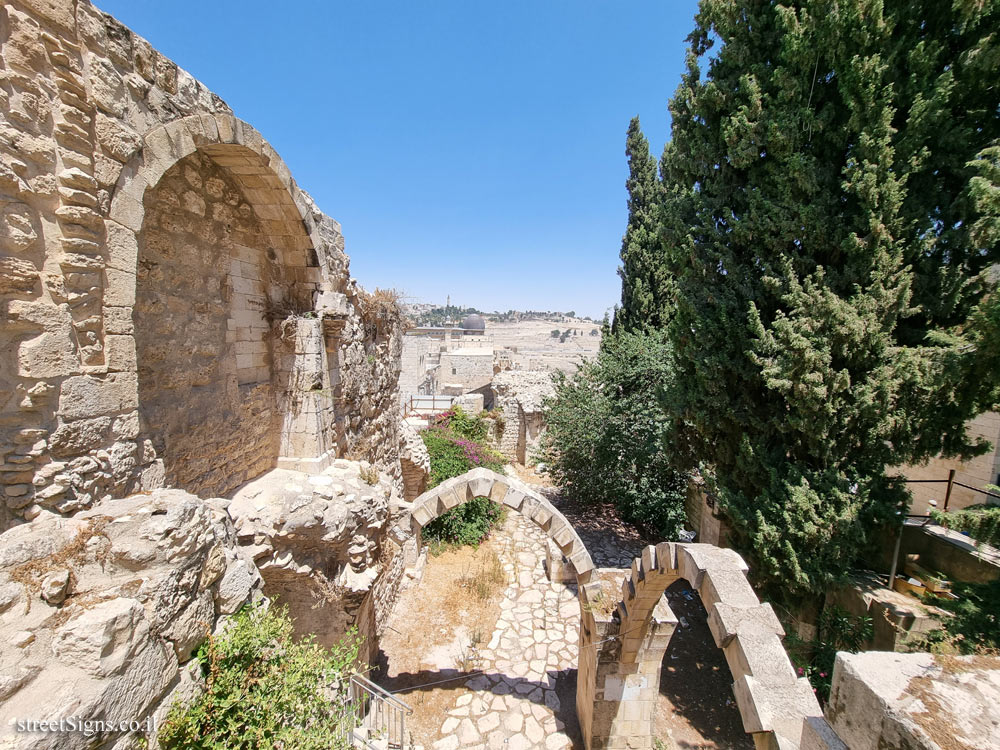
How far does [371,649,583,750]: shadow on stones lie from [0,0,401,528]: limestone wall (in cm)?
374

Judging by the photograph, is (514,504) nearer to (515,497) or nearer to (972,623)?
(515,497)

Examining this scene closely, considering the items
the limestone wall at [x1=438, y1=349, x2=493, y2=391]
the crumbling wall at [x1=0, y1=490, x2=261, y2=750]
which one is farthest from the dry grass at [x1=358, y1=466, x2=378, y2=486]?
the limestone wall at [x1=438, y1=349, x2=493, y2=391]

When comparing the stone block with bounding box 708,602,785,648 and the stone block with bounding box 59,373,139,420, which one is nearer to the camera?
the stone block with bounding box 59,373,139,420

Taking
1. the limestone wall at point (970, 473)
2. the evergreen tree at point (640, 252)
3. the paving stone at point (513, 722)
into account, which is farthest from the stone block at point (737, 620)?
the evergreen tree at point (640, 252)

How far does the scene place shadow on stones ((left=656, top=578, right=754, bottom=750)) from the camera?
5.45 metres

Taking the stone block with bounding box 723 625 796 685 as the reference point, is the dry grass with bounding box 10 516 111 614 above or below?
above

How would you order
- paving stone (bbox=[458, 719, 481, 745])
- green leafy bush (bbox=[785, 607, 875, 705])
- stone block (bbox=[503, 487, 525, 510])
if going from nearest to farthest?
green leafy bush (bbox=[785, 607, 875, 705]) < paving stone (bbox=[458, 719, 481, 745]) < stone block (bbox=[503, 487, 525, 510])

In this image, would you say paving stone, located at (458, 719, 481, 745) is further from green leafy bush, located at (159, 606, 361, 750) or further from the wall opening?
the wall opening

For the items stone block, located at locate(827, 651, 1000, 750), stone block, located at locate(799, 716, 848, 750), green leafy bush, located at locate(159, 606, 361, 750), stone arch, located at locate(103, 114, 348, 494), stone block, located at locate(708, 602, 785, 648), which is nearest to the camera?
stone block, located at locate(827, 651, 1000, 750)

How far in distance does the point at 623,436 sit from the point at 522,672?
18.3 feet

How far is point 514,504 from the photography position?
5820 millimetres

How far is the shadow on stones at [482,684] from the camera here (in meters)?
6.00

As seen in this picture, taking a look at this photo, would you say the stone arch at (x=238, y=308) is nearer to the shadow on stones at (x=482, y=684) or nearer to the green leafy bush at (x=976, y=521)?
the shadow on stones at (x=482, y=684)

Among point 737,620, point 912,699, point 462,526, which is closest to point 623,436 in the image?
point 462,526
